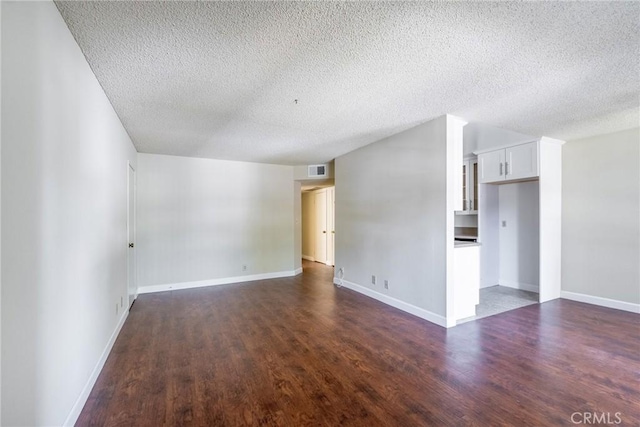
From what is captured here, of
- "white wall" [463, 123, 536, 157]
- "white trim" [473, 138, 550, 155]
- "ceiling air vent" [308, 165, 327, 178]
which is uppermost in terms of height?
"white wall" [463, 123, 536, 157]

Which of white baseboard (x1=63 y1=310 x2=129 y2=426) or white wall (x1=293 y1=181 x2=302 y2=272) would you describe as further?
white wall (x1=293 y1=181 x2=302 y2=272)

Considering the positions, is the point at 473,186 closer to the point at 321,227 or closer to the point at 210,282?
the point at 321,227

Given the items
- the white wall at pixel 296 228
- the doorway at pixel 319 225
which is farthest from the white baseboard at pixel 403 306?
the doorway at pixel 319 225

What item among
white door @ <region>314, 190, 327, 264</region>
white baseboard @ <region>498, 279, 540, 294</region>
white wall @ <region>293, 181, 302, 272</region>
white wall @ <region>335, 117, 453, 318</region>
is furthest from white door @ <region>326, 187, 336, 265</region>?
white baseboard @ <region>498, 279, 540, 294</region>

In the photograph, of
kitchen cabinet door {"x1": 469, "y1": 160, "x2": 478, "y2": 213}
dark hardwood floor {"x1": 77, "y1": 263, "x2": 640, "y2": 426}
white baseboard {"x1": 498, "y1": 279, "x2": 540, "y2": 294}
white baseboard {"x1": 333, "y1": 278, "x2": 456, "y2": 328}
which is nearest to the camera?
dark hardwood floor {"x1": 77, "y1": 263, "x2": 640, "y2": 426}

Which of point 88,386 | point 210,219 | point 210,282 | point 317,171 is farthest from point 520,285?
point 88,386

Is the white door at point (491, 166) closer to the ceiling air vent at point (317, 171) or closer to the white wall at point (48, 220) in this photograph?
the ceiling air vent at point (317, 171)

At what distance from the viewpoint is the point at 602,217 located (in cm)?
400

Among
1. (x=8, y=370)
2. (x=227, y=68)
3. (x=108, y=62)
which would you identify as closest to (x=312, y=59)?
(x=227, y=68)

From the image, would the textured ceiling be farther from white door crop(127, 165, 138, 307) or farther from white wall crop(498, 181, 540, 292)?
white wall crop(498, 181, 540, 292)

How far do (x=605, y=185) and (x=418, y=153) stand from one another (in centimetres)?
271

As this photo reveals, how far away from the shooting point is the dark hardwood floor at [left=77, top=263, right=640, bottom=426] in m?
1.84

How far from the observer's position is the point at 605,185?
3.97 m

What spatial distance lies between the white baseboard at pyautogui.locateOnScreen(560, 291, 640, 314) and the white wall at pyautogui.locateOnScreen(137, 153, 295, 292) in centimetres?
470
